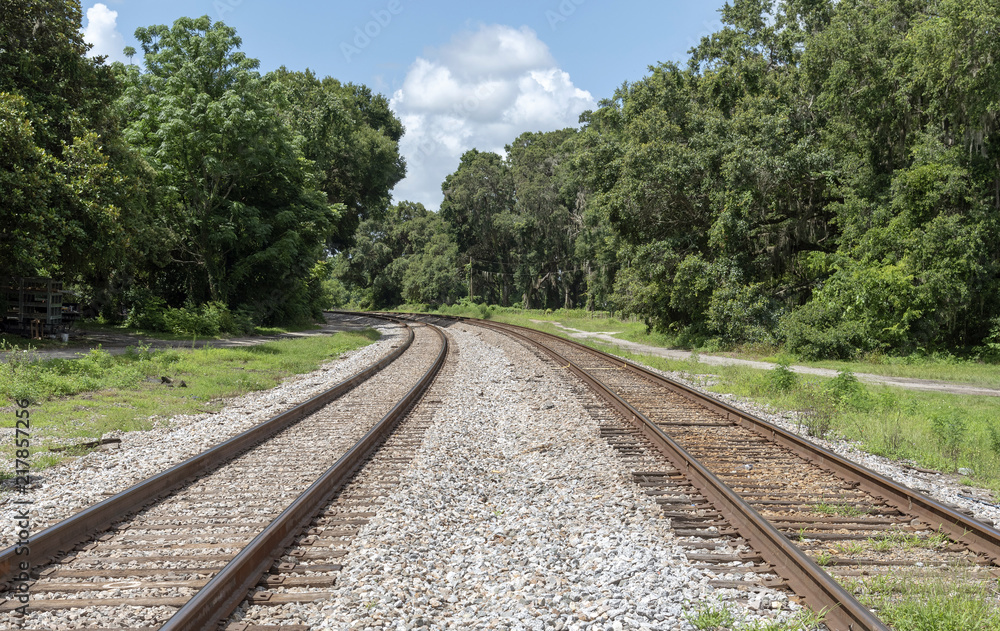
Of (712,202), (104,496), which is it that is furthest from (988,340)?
(104,496)

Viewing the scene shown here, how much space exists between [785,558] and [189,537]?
4623 mm

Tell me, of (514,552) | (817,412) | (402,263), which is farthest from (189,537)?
(402,263)

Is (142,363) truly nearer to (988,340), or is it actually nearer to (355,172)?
(988,340)

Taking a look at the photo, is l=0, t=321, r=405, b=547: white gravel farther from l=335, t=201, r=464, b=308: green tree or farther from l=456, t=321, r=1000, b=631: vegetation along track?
l=335, t=201, r=464, b=308: green tree

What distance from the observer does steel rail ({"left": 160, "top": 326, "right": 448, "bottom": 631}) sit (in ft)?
11.3

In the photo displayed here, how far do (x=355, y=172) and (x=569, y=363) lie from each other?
3492 centimetres

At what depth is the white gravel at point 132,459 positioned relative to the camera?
5.49 m

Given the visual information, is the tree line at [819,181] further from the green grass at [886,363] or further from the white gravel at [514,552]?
the white gravel at [514,552]

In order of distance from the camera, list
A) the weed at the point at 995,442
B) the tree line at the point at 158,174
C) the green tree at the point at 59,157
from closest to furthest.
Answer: the weed at the point at 995,442
the green tree at the point at 59,157
the tree line at the point at 158,174

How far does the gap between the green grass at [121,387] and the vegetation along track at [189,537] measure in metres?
2.29

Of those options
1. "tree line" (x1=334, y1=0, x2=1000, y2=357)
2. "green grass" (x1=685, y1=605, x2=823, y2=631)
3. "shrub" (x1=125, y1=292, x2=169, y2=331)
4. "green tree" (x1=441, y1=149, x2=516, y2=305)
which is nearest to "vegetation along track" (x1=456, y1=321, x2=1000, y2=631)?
"green grass" (x1=685, y1=605, x2=823, y2=631)

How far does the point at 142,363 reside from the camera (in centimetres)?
1434

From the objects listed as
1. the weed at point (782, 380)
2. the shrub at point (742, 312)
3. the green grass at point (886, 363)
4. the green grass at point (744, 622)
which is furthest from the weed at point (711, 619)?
the shrub at point (742, 312)

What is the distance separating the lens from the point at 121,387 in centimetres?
1212
